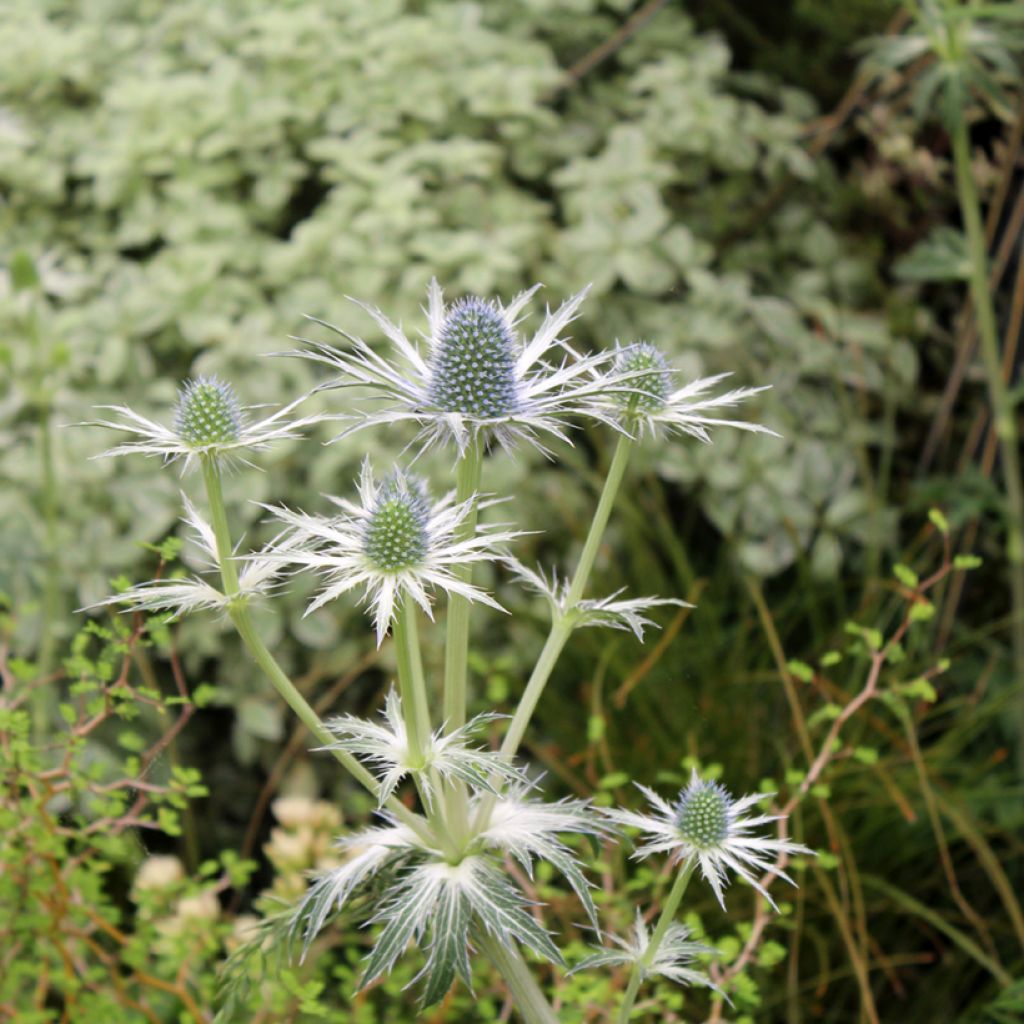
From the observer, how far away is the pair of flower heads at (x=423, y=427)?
40.3 inches

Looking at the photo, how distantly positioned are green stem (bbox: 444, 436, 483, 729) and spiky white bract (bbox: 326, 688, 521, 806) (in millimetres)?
36

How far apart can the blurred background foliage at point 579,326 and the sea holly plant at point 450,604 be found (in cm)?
103

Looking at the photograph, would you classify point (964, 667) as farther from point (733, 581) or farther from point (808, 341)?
point (808, 341)

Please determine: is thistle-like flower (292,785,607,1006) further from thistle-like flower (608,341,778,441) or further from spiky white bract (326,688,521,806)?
thistle-like flower (608,341,778,441)

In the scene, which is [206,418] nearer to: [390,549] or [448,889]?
[390,549]

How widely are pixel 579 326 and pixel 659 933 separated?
81.4 inches

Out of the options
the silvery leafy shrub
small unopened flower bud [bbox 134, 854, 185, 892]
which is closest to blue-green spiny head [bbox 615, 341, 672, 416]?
small unopened flower bud [bbox 134, 854, 185, 892]

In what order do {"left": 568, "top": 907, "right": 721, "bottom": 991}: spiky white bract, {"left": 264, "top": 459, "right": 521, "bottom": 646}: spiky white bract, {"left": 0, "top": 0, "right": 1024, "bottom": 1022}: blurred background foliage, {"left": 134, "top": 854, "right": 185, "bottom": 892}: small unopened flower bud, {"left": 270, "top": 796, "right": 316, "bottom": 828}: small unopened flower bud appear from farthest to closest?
{"left": 0, "top": 0, "right": 1024, "bottom": 1022}: blurred background foliage → {"left": 270, "top": 796, "right": 316, "bottom": 828}: small unopened flower bud → {"left": 134, "top": 854, "right": 185, "bottom": 892}: small unopened flower bud → {"left": 568, "top": 907, "right": 721, "bottom": 991}: spiky white bract → {"left": 264, "top": 459, "right": 521, "bottom": 646}: spiky white bract

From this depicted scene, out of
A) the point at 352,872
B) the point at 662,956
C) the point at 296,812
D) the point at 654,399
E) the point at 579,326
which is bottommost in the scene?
the point at 296,812

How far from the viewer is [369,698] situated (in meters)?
2.88


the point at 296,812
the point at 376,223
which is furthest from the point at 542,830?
the point at 376,223

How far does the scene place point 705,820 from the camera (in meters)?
1.11

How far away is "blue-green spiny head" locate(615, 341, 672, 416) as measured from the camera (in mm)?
1135

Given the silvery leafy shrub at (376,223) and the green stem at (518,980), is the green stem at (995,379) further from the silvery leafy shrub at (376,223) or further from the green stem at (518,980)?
the green stem at (518,980)
